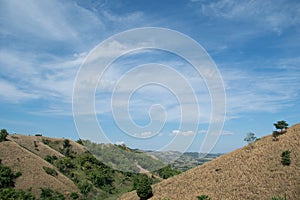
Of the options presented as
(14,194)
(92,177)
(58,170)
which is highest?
(58,170)

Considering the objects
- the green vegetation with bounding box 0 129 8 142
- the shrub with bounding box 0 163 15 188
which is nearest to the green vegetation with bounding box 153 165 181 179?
the shrub with bounding box 0 163 15 188

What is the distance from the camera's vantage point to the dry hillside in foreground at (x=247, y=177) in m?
40.7

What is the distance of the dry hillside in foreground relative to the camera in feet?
133

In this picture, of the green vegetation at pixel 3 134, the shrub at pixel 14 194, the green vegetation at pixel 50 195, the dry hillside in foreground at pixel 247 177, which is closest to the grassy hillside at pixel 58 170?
the green vegetation at pixel 50 195

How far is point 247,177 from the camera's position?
45.0m

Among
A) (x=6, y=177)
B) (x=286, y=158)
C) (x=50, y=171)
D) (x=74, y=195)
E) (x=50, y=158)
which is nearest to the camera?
(x=286, y=158)

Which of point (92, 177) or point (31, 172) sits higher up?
point (92, 177)

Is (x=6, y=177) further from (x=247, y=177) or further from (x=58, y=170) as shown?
(x=247, y=177)

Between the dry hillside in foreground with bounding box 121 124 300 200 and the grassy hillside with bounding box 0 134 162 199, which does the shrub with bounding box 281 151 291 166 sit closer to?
the dry hillside in foreground with bounding box 121 124 300 200

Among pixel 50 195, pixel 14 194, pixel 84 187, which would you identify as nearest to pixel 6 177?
pixel 14 194

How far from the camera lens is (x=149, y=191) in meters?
47.1

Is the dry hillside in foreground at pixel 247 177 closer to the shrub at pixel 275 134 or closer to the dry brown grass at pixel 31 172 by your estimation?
the shrub at pixel 275 134

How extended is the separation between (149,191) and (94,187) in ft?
124

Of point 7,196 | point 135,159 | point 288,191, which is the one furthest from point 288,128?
point 7,196
